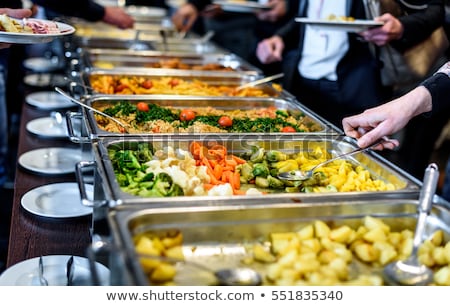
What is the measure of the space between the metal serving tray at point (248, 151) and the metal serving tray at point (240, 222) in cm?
4

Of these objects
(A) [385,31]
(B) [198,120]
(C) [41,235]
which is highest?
(A) [385,31]

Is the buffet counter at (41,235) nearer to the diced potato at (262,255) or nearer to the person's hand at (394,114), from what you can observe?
the diced potato at (262,255)

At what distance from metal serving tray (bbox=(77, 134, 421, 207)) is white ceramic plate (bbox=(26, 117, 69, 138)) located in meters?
0.81

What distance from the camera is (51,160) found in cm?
248

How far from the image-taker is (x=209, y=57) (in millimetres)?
4078

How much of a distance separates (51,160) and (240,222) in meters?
1.27

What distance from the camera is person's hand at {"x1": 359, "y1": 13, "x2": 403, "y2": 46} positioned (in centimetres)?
287

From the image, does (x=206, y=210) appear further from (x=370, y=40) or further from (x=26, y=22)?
(x=370, y=40)

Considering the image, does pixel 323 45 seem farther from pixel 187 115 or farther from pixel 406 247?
pixel 406 247

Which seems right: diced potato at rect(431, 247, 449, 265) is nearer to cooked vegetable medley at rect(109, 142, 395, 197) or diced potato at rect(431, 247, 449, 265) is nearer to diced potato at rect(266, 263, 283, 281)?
cooked vegetable medley at rect(109, 142, 395, 197)

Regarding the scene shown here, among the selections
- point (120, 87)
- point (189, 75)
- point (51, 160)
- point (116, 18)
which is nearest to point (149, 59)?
point (116, 18)

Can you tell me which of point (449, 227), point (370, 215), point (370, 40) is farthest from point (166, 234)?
point (370, 40)

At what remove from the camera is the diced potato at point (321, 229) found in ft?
5.10

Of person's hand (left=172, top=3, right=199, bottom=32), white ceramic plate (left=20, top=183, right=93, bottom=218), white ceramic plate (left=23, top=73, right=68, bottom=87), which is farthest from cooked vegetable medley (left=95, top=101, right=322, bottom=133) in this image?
person's hand (left=172, top=3, right=199, bottom=32)
